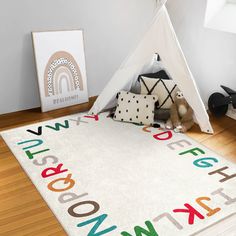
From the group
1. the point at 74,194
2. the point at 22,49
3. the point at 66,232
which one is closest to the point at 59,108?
the point at 22,49

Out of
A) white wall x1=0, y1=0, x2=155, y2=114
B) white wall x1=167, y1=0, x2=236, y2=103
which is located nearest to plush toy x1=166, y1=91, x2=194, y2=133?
white wall x1=167, y1=0, x2=236, y2=103

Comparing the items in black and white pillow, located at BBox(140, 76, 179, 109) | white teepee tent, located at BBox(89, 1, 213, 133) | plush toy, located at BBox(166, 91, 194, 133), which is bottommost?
plush toy, located at BBox(166, 91, 194, 133)

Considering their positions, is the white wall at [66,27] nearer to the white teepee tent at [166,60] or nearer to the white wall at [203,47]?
the white wall at [203,47]

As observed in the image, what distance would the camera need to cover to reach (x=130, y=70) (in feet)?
10.8

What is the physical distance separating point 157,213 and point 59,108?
1.80m

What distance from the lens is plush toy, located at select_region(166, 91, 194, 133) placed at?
10.5 ft

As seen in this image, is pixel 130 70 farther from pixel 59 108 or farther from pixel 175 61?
pixel 59 108

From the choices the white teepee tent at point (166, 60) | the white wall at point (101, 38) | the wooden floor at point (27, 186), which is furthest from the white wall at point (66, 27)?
the white teepee tent at point (166, 60)

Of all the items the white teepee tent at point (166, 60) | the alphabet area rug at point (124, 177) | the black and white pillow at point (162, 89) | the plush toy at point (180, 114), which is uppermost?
the white teepee tent at point (166, 60)

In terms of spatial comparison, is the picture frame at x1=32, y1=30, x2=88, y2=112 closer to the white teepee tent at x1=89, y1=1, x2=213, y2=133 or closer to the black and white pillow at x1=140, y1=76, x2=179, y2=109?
the white teepee tent at x1=89, y1=1, x2=213, y2=133

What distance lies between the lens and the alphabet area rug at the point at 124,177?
7.14ft

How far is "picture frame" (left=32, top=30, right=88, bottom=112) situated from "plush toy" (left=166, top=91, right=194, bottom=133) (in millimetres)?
1021

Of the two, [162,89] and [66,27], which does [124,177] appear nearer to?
[162,89]

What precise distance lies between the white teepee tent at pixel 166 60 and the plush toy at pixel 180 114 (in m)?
0.08
